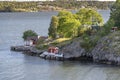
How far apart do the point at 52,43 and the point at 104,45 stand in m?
15.2

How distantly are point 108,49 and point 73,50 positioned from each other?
7.59 metres

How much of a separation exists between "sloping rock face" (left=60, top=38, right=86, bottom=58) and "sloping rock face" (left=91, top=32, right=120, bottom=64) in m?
2.67

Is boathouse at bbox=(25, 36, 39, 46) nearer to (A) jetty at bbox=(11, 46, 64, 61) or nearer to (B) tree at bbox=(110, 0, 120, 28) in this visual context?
(A) jetty at bbox=(11, 46, 64, 61)

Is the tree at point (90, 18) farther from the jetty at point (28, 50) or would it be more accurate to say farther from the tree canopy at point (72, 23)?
the jetty at point (28, 50)

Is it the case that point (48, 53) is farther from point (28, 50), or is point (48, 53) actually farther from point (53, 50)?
point (28, 50)

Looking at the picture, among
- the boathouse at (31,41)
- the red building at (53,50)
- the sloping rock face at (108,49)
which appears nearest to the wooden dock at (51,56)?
the red building at (53,50)

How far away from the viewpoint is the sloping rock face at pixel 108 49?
8491 cm

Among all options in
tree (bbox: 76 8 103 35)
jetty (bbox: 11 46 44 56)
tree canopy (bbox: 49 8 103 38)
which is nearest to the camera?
jetty (bbox: 11 46 44 56)

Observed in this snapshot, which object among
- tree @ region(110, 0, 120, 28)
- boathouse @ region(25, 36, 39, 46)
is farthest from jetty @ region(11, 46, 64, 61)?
tree @ region(110, 0, 120, 28)

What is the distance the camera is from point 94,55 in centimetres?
8838

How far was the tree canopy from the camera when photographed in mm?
102312

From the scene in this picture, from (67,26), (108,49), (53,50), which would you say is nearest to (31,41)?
(67,26)

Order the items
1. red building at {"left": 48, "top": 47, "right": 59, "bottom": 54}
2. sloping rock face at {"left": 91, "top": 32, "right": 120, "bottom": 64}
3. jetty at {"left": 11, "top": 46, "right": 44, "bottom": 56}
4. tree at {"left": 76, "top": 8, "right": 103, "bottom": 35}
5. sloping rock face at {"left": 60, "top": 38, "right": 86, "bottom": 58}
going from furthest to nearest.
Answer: tree at {"left": 76, "top": 8, "right": 103, "bottom": 35} < jetty at {"left": 11, "top": 46, "right": 44, "bottom": 56} < red building at {"left": 48, "top": 47, "right": 59, "bottom": 54} < sloping rock face at {"left": 60, "top": 38, "right": 86, "bottom": 58} < sloping rock face at {"left": 91, "top": 32, "right": 120, "bottom": 64}

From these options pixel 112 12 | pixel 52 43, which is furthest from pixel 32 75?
pixel 112 12
